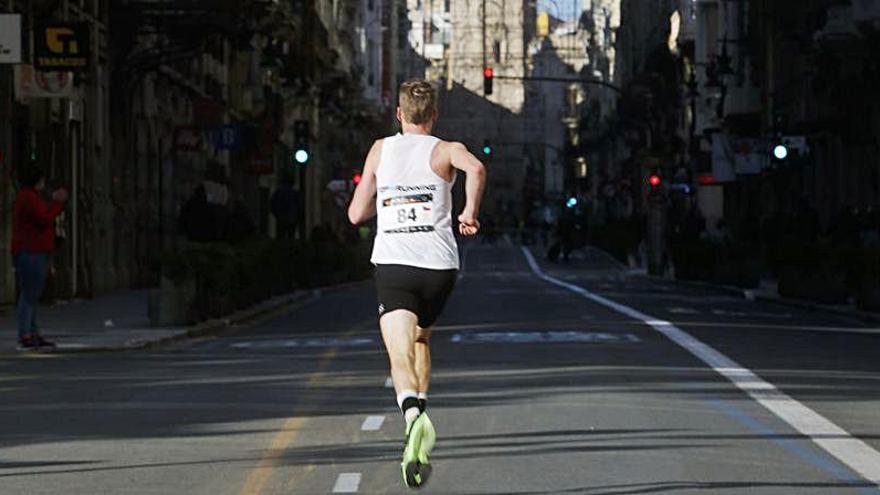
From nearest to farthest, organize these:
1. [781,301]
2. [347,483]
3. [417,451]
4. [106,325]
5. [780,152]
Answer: [417,451] → [347,483] → [106,325] → [781,301] → [780,152]

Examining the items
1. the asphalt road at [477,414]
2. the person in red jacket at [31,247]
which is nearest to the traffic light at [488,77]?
the asphalt road at [477,414]

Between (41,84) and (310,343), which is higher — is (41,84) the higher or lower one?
the higher one

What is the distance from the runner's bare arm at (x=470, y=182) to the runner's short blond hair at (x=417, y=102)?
0.20 metres

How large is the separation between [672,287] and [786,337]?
2794 centimetres

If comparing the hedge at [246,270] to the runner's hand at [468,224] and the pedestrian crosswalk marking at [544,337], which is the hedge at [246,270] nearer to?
the pedestrian crosswalk marking at [544,337]

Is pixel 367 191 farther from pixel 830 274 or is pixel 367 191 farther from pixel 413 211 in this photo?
pixel 830 274

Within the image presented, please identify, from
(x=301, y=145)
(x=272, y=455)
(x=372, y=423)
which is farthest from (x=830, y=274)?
(x=272, y=455)

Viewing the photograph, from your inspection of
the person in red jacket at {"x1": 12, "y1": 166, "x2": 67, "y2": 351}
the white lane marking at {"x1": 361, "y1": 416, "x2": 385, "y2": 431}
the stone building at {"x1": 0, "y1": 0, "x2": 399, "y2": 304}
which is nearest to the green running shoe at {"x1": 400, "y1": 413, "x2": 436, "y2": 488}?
the white lane marking at {"x1": 361, "y1": 416, "x2": 385, "y2": 431}

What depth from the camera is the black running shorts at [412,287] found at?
1190 cm

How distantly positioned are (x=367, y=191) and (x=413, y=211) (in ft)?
1.48

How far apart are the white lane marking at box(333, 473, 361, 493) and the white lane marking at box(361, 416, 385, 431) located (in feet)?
9.10

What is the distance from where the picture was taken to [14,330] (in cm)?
3027

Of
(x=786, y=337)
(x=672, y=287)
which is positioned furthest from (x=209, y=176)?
(x=786, y=337)

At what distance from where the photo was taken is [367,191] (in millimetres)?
12273
